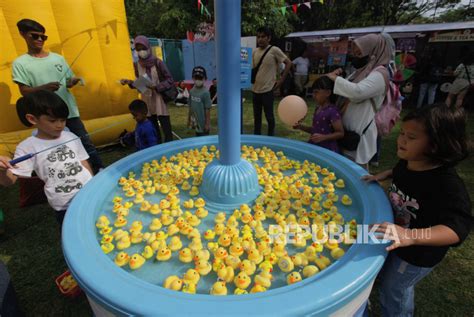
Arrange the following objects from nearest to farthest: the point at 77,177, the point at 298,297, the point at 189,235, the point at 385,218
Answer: the point at 298,297
the point at 385,218
the point at 189,235
the point at 77,177

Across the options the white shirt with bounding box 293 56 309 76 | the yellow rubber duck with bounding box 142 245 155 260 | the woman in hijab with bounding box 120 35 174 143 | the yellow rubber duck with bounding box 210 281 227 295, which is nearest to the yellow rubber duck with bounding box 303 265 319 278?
the yellow rubber duck with bounding box 210 281 227 295

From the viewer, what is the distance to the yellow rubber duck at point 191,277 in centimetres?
141

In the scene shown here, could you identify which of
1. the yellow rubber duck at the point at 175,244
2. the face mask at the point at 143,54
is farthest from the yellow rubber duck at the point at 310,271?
the face mask at the point at 143,54

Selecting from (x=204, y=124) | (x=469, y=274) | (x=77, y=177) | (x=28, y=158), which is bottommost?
(x=469, y=274)

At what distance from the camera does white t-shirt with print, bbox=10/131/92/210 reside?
1.82m

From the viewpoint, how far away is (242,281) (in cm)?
137

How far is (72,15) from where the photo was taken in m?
4.06

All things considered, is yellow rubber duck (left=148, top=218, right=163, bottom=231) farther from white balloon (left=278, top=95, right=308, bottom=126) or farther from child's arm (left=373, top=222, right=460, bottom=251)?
white balloon (left=278, top=95, right=308, bottom=126)

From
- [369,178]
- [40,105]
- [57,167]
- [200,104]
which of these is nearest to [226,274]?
[369,178]

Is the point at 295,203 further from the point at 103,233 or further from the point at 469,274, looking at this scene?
the point at 469,274

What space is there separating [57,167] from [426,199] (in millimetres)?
2347

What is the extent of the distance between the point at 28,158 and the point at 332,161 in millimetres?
2408

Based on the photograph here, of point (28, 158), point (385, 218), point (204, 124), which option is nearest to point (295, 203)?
point (385, 218)

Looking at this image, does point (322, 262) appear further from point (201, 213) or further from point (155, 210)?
point (155, 210)
